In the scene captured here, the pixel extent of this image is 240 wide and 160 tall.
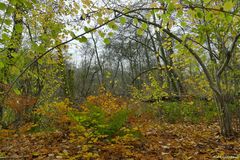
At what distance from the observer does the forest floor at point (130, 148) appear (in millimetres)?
4203

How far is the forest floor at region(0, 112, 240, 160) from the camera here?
4.20m

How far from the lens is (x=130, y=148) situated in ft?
15.5

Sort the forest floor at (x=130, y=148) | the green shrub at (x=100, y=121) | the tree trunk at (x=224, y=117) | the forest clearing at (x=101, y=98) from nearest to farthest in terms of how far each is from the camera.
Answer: the forest clearing at (x=101, y=98)
the forest floor at (x=130, y=148)
the green shrub at (x=100, y=121)
the tree trunk at (x=224, y=117)

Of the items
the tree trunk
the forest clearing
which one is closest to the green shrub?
the forest clearing

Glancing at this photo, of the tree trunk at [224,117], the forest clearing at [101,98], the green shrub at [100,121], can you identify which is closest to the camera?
the forest clearing at [101,98]

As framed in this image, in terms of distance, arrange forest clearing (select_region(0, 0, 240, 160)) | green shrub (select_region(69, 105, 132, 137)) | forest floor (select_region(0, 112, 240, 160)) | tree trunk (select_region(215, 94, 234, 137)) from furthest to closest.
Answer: tree trunk (select_region(215, 94, 234, 137))
green shrub (select_region(69, 105, 132, 137))
forest floor (select_region(0, 112, 240, 160))
forest clearing (select_region(0, 0, 240, 160))

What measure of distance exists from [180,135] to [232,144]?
57.0 inches

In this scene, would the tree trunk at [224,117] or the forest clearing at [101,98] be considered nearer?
the forest clearing at [101,98]

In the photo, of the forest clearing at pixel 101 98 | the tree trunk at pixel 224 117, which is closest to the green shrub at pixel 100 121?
the forest clearing at pixel 101 98

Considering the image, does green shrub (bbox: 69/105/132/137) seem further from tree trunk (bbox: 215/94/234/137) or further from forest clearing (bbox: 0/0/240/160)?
tree trunk (bbox: 215/94/234/137)

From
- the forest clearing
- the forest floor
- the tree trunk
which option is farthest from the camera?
the tree trunk

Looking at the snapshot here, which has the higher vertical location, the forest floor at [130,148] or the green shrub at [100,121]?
the green shrub at [100,121]

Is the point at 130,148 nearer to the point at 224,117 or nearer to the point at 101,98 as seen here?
the point at 224,117

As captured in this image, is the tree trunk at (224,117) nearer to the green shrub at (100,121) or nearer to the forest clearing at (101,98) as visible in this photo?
the forest clearing at (101,98)
